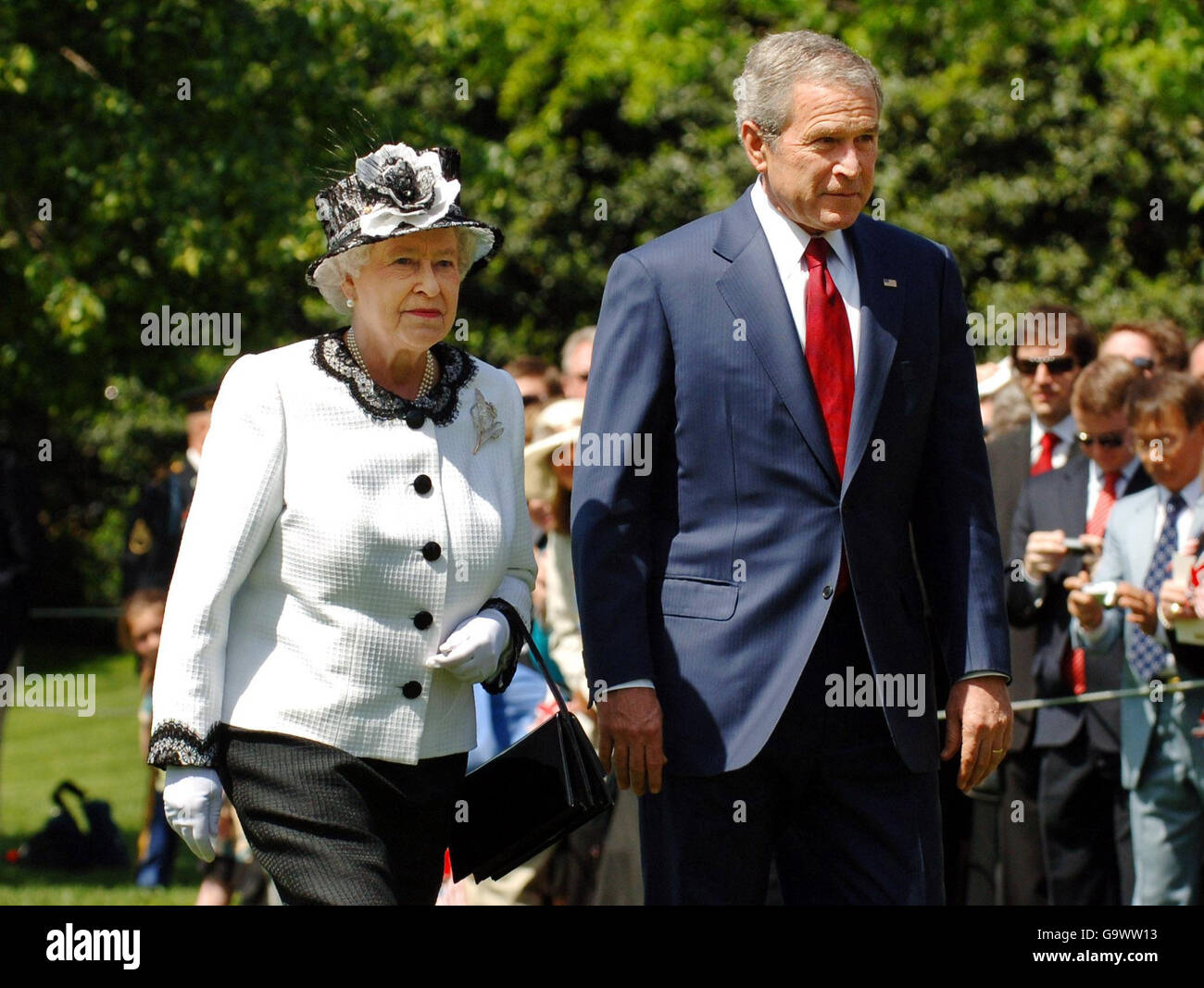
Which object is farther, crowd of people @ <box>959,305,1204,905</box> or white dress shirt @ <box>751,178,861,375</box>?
crowd of people @ <box>959,305,1204,905</box>

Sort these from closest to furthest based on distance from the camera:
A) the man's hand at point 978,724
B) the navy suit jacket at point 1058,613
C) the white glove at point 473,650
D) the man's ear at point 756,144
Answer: the white glove at point 473,650, the man's hand at point 978,724, the man's ear at point 756,144, the navy suit jacket at point 1058,613

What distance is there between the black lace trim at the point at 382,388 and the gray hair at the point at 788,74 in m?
0.82

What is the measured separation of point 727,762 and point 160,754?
1.09 m

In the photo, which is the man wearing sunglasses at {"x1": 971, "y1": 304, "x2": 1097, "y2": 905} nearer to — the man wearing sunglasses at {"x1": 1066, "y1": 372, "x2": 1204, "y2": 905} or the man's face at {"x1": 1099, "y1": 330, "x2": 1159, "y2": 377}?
the man's face at {"x1": 1099, "y1": 330, "x2": 1159, "y2": 377}

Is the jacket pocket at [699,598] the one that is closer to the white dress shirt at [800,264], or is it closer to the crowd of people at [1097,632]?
the white dress shirt at [800,264]

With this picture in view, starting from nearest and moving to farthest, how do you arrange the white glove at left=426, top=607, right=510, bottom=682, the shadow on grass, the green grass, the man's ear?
the white glove at left=426, top=607, right=510, bottom=682 → the man's ear → the shadow on grass → the green grass

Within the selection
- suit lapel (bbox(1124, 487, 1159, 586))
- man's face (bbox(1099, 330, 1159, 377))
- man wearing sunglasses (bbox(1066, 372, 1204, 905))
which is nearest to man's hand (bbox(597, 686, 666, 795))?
man wearing sunglasses (bbox(1066, 372, 1204, 905))

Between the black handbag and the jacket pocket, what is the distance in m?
0.29

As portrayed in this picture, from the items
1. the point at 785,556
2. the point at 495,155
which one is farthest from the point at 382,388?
the point at 495,155

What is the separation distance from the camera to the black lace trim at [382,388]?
12.1ft

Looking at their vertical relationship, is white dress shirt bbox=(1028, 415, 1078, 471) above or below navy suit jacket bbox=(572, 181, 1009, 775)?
above

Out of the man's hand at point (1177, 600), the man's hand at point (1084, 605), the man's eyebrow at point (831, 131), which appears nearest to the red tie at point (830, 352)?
the man's eyebrow at point (831, 131)

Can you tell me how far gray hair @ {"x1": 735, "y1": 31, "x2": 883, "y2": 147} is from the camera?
3.74 metres

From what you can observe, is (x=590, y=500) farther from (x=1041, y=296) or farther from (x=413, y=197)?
(x=1041, y=296)
